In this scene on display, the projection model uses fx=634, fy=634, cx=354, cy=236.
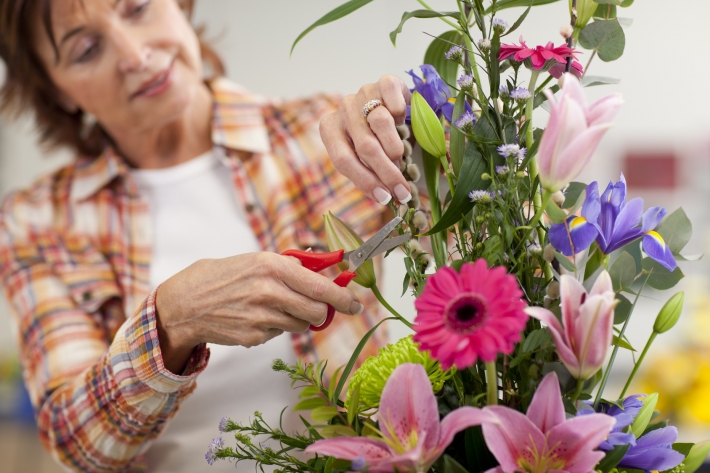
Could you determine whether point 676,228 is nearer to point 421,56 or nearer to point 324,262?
point 324,262

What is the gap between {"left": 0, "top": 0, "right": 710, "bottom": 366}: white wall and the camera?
1.89 meters

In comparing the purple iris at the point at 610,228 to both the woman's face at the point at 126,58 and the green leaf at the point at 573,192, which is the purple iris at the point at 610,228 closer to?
the green leaf at the point at 573,192

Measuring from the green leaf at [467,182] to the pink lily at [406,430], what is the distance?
0.44 feet

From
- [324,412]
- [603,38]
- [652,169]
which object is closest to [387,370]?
[324,412]

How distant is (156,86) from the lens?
104 cm

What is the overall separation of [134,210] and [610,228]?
3.13 ft

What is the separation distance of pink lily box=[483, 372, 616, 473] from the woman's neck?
0.97 m

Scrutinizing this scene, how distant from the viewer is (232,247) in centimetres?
116

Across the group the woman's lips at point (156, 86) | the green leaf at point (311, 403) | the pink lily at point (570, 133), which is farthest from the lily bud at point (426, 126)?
the woman's lips at point (156, 86)

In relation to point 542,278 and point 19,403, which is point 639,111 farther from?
point 19,403

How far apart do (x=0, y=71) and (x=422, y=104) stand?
212cm

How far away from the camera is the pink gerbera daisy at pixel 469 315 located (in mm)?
346

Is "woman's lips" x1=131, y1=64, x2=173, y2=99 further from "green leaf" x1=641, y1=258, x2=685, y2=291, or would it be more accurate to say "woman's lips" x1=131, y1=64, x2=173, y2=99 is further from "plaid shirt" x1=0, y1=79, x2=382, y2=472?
"green leaf" x1=641, y1=258, x2=685, y2=291

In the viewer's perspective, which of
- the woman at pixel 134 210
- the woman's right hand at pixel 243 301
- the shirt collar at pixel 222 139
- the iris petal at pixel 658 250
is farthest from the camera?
the shirt collar at pixel 222 139
